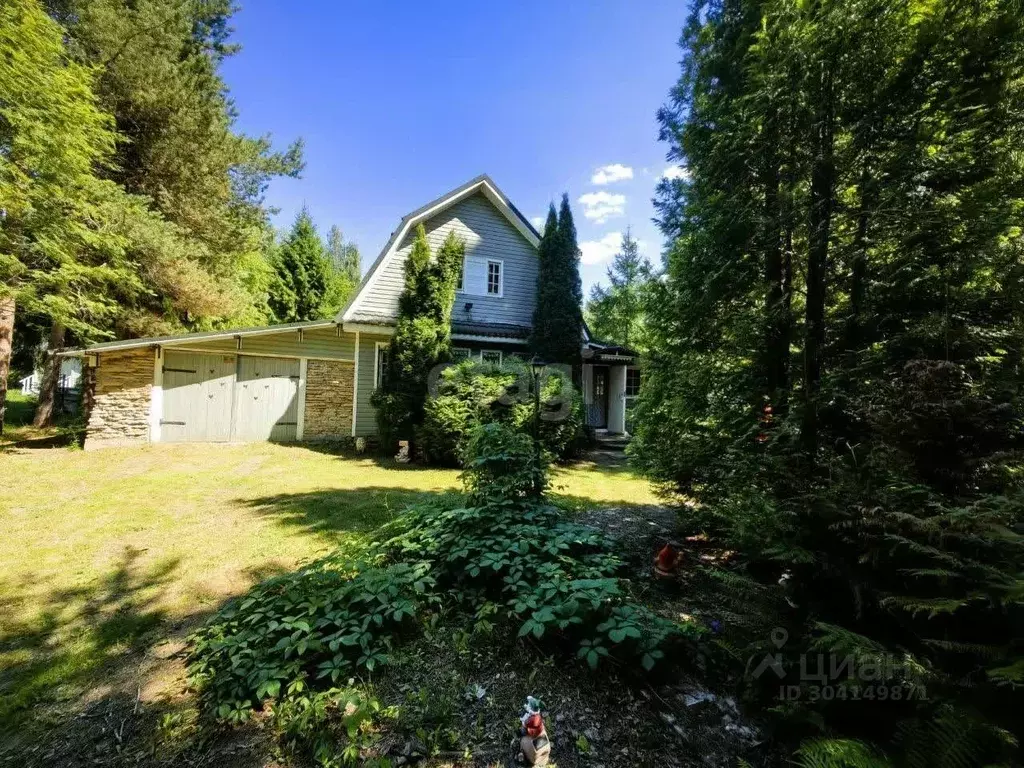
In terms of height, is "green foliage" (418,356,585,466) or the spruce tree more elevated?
the spruce tree

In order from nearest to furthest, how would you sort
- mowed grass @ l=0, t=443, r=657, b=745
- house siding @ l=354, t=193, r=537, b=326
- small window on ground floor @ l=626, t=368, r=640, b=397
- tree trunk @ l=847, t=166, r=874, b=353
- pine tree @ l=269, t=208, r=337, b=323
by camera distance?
mowed grass @ l=0, t=443, r=657, b=745 → tree trunk @ l=847, t=166, r=874, b=353 → house siding @ l=354, t=193, r=537, b=326 → small window on ground floor @ l=626, t=368, r=640, b=397 → pine tree @ l=269, t=208, r=337, b=323

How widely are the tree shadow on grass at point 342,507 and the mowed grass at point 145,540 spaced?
0.03 metres

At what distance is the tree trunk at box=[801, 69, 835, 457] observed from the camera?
3.24 m

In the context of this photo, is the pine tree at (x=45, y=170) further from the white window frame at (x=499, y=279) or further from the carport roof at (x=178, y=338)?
the white window frame at (x=499, y=279)

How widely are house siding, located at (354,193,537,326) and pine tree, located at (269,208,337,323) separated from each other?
41.6 feet

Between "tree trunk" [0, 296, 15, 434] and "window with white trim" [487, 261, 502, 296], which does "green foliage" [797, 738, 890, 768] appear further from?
"tree trunk" [0, 296, 15, 434]

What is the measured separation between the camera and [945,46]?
9.40 ft

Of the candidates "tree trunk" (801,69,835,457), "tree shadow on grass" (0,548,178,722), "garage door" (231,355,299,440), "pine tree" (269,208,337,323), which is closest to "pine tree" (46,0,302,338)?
"garage door" (231,355,299,440)

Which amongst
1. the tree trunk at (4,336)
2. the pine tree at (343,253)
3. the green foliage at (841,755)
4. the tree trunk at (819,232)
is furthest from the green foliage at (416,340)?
the pine tree at (343,253)

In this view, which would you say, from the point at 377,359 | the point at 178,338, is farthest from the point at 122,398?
the point at 377,359

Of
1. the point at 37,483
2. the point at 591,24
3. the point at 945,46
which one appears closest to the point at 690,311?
the point at 945,46

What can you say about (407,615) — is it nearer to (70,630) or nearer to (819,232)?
(70,630)

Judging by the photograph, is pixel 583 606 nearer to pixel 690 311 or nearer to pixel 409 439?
pixel 690 311

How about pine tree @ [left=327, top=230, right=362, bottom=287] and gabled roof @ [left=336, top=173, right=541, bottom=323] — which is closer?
gabled roof @ [left=336, top=173, right=541, bottom=323]
